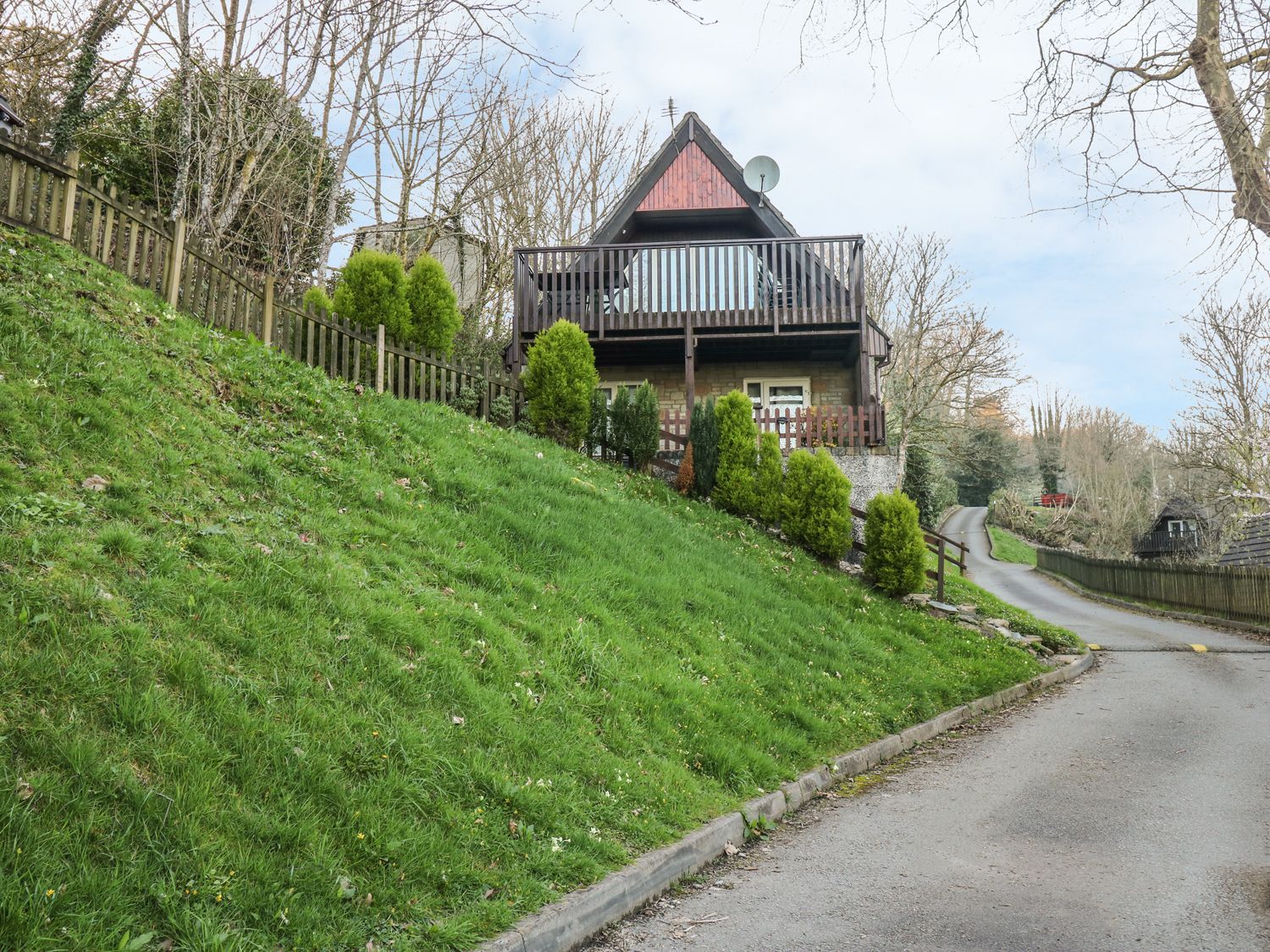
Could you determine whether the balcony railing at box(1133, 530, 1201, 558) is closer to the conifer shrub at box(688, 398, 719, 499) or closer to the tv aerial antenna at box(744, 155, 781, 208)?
the tv aerial antenna at box(744, 155, 781, 208)

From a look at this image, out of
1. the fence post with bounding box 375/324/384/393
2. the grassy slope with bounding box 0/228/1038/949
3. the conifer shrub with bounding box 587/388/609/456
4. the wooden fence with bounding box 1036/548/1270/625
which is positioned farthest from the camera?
the wooden fence with bounding box 1036/548/1270/625

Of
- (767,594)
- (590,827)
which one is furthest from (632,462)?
(590,827)

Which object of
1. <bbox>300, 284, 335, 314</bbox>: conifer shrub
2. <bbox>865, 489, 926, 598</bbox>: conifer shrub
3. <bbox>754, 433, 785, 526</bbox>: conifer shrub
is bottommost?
<bbox>865, 489, 926, 598</bbox>: conifer shrub

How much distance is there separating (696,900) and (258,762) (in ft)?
7.86

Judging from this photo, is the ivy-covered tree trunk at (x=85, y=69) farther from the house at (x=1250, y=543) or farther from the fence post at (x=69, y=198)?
the house at (x=1250, y=543)

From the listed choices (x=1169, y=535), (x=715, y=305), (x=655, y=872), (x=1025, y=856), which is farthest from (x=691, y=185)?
(x=1169, y=535)

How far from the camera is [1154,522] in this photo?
176ft

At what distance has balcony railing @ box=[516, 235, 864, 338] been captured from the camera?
1989cm

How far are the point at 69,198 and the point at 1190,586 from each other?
2778 centimetres

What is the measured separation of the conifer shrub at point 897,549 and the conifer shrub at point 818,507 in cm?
58

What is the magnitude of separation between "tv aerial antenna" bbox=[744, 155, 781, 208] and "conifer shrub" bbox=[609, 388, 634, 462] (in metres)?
7.74

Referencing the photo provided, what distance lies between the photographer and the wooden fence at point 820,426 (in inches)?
742

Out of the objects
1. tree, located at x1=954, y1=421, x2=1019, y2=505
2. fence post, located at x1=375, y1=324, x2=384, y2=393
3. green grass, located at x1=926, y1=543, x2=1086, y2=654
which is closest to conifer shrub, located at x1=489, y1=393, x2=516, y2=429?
fence post, located at x1=375, y1=324, x2=384, y2=393

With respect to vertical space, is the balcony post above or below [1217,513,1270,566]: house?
above
